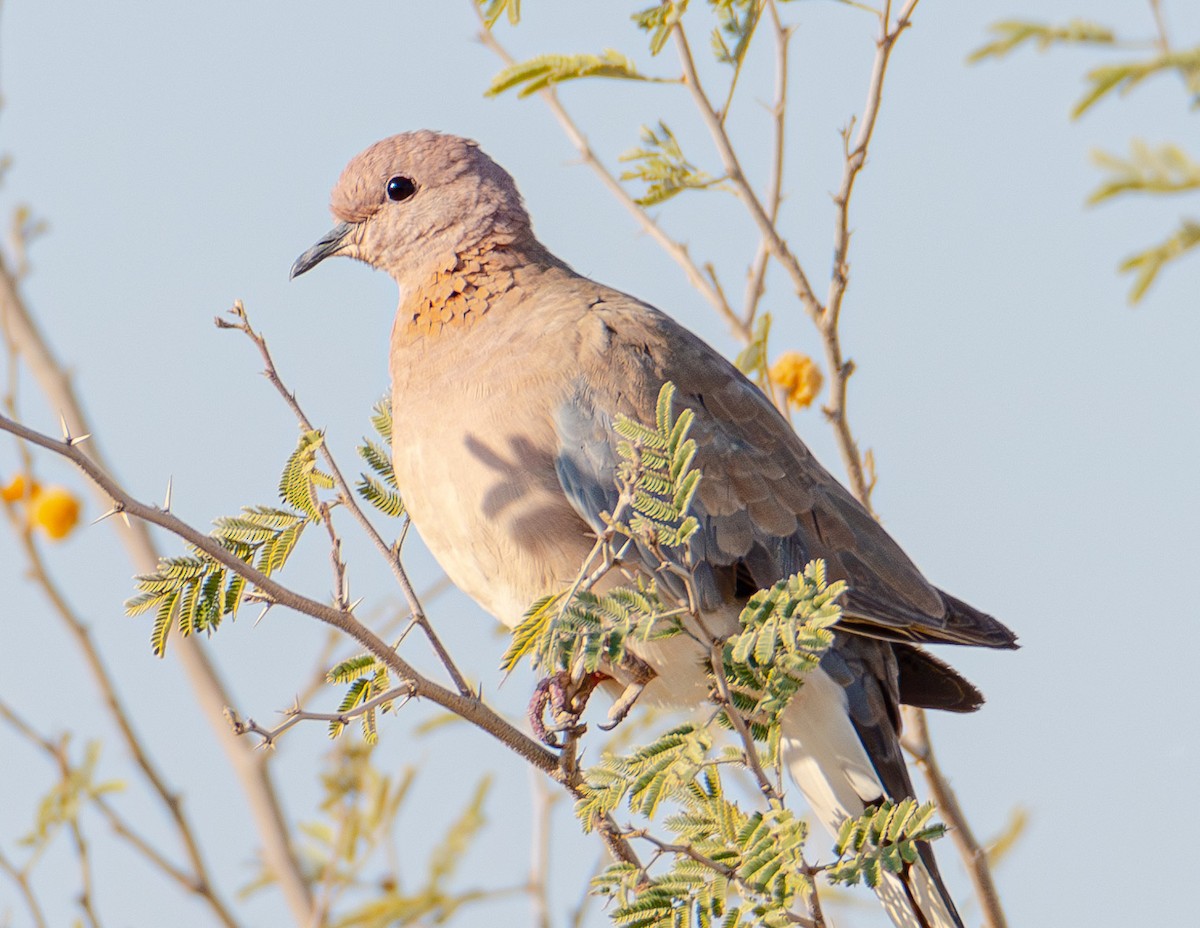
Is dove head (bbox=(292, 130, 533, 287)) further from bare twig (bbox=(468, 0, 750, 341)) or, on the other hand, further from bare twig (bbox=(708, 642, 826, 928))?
bare twig (bbox=(708, 642, 826, 928))

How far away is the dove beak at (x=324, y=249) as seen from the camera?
184 inches

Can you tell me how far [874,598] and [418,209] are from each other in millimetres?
1812

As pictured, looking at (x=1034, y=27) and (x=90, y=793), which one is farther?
(x=90, y=793)

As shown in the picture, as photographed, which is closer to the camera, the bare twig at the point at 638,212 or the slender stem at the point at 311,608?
the slender stem at the point at 311,608

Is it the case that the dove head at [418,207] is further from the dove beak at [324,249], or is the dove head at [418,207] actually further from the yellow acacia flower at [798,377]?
the yellow acacia flower at [798,377]

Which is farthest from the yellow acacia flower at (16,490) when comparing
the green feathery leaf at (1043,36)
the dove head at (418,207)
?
the green feathery leaf at (1043,36)

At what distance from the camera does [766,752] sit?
11.9ft

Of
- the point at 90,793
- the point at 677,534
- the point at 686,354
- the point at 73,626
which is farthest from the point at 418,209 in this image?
the point at 677,534

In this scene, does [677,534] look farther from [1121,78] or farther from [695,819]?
[1121,78]

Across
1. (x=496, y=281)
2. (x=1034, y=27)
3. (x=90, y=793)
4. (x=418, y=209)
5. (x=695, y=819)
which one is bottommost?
(x=695, y=819)

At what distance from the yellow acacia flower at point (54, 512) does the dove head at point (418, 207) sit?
95 centimetres

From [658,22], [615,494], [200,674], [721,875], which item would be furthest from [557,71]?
[200,674]

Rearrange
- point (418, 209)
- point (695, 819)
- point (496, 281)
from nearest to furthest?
point (695, 819)
point (496, 281)
point (418, 209)

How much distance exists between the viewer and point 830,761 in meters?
3.88
